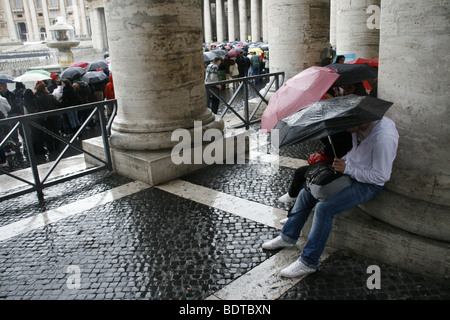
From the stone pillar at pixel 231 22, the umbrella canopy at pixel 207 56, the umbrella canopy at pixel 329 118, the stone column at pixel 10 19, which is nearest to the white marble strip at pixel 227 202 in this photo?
the umbrella canopy at pixel 329 118

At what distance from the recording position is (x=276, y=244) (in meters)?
3.56

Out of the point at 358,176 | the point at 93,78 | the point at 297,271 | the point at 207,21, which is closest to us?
the point at 358,176

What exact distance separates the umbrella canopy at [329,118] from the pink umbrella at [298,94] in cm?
87

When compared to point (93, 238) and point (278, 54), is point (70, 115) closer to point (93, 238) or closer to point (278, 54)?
point (278, 54)

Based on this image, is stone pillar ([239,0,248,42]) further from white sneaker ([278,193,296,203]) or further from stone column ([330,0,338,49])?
white sneaker ([278,193,296,203])

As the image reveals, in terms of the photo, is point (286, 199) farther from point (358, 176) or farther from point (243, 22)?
point (243, 22)

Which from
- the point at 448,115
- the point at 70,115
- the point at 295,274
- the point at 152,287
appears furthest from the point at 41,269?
the point at 70,115

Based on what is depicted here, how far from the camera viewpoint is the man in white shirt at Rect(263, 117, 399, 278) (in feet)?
9.61

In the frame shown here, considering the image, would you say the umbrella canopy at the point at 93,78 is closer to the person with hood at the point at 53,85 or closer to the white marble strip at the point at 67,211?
the person with hood at the point at 53,85

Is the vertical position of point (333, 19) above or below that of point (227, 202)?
above

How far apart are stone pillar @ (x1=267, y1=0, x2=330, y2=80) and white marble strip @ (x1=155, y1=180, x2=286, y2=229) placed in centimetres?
461

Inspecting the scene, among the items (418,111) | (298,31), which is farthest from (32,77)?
(418,111)

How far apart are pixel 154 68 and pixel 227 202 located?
2006mm

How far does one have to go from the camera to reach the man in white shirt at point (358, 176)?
293cm
